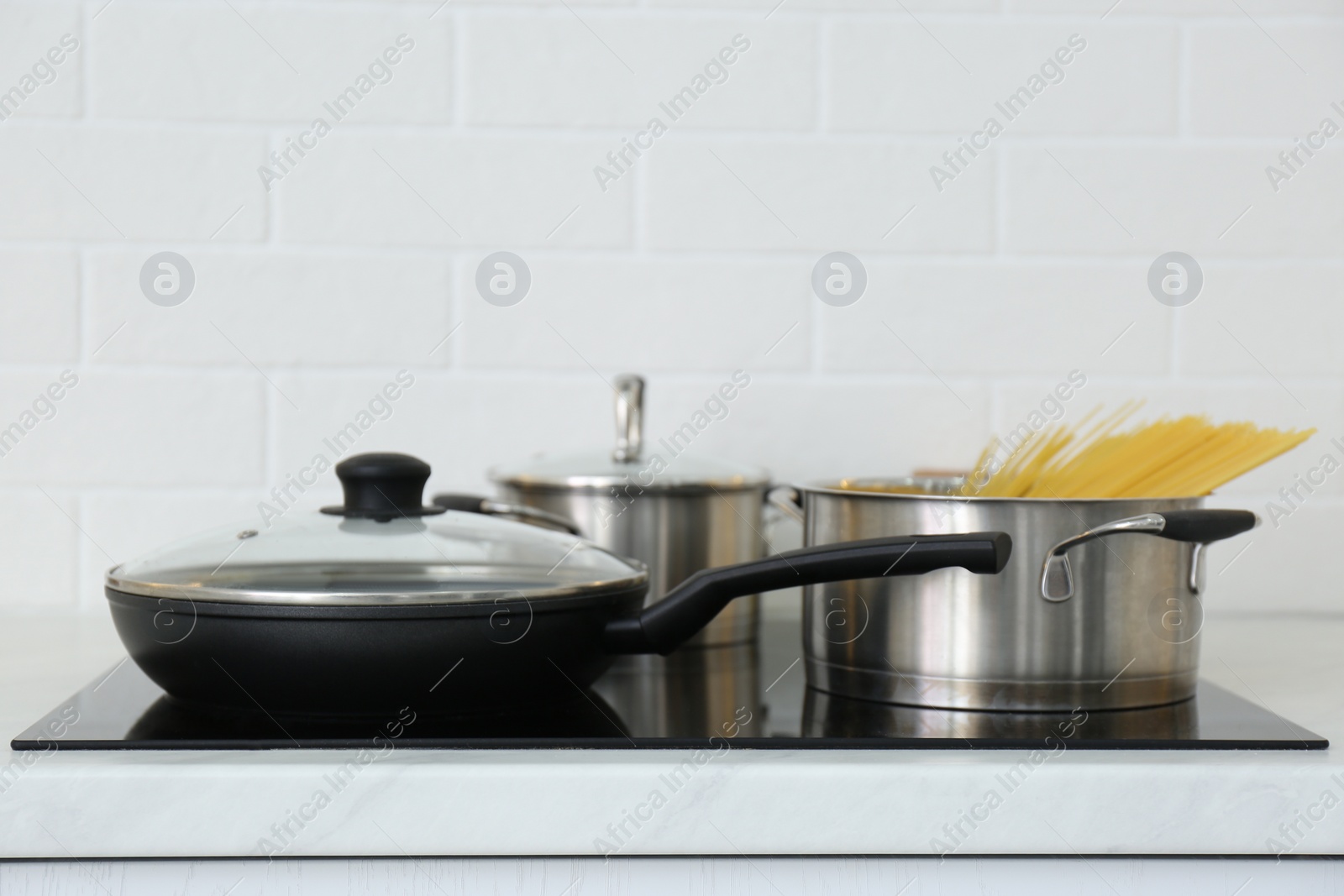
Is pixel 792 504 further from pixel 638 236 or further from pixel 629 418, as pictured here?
pixel 638 236

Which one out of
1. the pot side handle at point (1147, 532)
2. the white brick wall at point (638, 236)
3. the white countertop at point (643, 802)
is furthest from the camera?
the white brick wall at point (638, 236)

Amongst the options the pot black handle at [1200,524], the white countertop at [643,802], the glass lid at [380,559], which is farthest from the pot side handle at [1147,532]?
the glass lid at [380,559]

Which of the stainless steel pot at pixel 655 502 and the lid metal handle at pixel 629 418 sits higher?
the lid metal handle at pixel 629 418

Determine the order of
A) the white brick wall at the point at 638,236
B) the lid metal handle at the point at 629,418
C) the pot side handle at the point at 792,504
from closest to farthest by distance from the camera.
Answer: the pot side handle at the point at 792,504, the lid metal handle at the point at 629,418, the white brick wall at the point at 638,236

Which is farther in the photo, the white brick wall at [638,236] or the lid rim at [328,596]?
the white brick wall at [638,236]

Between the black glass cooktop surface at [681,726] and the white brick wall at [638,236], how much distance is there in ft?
1.37

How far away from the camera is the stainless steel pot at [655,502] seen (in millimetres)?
893

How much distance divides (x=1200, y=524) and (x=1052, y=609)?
10 centimetres

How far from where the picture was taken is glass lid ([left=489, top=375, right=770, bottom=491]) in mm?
896

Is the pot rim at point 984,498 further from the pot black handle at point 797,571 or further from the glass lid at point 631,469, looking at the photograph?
the glass lid at point 631,469

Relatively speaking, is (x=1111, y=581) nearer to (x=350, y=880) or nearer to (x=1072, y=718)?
(x=1072, y=718)

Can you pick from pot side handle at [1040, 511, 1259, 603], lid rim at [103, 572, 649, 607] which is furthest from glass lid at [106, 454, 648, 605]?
pot side handle at [1040, 511, 1259, 603]

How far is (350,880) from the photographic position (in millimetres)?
553

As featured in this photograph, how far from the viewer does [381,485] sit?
2.31 feet
